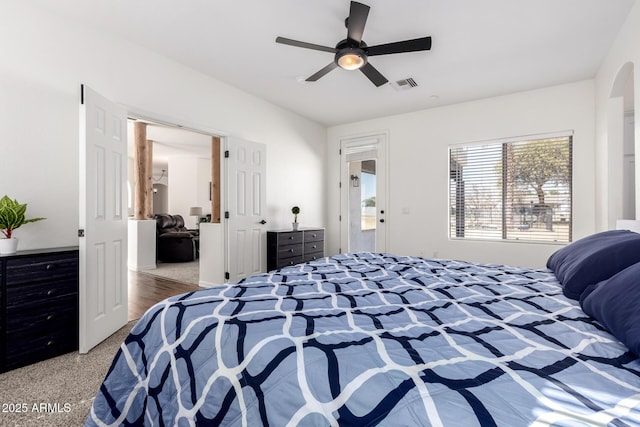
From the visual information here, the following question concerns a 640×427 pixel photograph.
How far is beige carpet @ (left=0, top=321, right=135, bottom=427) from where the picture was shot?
160 centimetres

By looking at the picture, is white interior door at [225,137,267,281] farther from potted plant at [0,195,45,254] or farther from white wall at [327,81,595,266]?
potted plant at [0,195,45,254]

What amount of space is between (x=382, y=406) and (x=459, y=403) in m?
0.18

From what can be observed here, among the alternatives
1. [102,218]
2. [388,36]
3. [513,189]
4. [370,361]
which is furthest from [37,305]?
[513,189]

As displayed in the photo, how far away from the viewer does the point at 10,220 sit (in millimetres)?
2115

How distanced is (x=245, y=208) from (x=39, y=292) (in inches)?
92.5

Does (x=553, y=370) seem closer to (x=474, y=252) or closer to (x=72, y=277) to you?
(x=72, y=277)

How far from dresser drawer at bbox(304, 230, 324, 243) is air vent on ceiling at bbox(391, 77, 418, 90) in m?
2.48

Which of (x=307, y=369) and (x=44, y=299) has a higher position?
(x=307, y=369)

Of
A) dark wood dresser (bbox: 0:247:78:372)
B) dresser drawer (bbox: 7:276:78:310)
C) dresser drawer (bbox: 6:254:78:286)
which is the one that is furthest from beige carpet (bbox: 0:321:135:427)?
dresser drawer (bbox: 6:254:78:286)

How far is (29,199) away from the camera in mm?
2363

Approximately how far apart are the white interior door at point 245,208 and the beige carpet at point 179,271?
38.5 inches

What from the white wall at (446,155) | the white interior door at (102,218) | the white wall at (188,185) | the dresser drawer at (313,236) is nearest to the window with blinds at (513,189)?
the white wall at (446,155)

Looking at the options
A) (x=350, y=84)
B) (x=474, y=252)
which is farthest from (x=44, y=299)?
(x=474, y=252)

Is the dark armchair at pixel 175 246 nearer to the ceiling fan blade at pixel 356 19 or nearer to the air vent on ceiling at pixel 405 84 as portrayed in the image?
the air vent on ceiling at pixel 405 84
